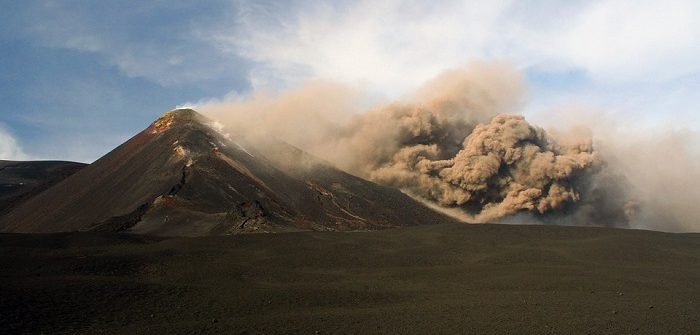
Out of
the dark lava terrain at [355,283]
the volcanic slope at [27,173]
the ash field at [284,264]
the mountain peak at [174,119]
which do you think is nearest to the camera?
the dark lava terrain at [355,283]

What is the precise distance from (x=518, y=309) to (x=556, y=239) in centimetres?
1514

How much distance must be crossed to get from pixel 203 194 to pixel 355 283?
21.0 meters

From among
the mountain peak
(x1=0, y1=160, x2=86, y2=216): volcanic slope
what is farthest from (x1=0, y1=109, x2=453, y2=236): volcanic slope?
(x1=0, y1=160, x2=86, y2=216): volcanic slope

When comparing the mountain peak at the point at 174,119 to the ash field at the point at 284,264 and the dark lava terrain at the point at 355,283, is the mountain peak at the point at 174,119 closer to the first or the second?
the ash field at the point at 284,264

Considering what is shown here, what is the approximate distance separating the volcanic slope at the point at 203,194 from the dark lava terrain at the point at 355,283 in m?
7.93

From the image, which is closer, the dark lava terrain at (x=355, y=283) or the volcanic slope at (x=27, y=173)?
the dark lava terrain at (x=355, y=283)

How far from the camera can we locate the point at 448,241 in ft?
92.9

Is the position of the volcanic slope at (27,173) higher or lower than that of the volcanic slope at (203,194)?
higher

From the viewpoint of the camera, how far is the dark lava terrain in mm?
14523

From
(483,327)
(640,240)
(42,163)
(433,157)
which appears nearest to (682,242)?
(640,240)

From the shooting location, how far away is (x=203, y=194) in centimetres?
3872

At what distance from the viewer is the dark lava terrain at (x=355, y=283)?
14.5 meters

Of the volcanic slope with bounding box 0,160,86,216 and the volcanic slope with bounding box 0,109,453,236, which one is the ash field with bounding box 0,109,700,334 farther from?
the volcanic slope with bounding box 0,160,86,216

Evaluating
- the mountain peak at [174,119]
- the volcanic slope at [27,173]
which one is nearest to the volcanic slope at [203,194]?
the mountain peak at [174,119]
